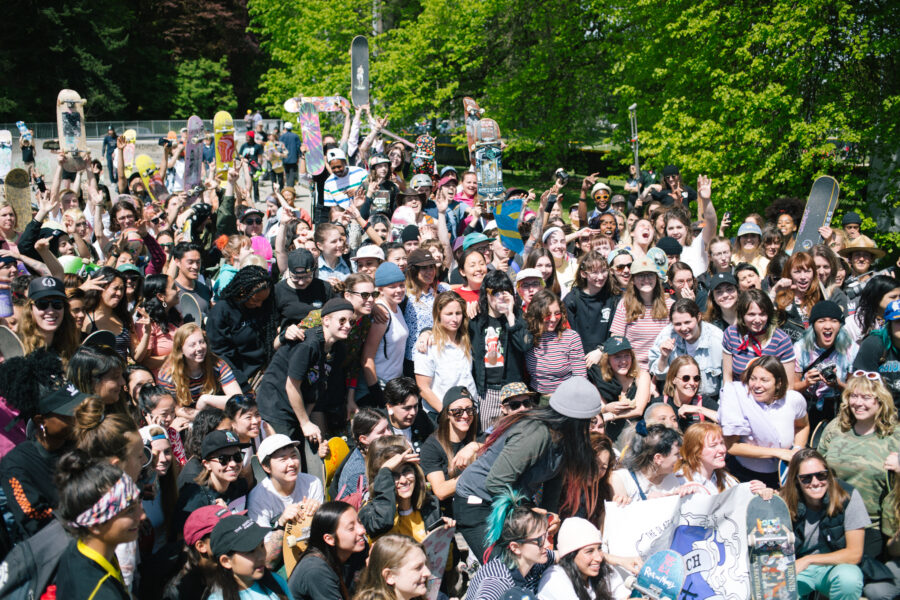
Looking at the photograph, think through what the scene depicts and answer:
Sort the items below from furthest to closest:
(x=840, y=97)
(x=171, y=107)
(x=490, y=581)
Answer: (x=171, y=107)
(x=840, y=97)
(x=490, y=581)

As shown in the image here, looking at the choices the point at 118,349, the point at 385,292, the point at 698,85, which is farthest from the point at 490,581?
the point at 698,85

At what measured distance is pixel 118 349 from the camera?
5.79m

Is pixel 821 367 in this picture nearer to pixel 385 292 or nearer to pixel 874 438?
pixel 874 438

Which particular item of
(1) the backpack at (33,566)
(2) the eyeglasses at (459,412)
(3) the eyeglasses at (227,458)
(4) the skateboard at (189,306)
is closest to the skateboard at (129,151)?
(4) the skateboard at (189,306)

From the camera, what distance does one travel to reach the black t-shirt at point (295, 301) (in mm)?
6066

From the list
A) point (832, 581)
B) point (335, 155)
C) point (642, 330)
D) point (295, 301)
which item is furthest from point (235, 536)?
point (335, 155)

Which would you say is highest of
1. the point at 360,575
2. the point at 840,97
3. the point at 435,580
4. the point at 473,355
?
the point at 840,97

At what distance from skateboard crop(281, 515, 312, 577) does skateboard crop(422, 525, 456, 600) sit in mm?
690

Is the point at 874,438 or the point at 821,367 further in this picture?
the point at 821,367

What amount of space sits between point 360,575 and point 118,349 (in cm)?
Result: 294

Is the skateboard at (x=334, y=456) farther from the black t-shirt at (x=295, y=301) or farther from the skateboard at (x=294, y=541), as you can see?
the black t-shirt at (x=295, y=301)

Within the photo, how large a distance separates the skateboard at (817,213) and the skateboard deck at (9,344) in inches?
316

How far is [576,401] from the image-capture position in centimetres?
407

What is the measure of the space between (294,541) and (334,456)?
101 centimetres
